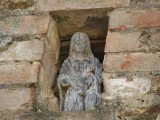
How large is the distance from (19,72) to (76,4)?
813 mm

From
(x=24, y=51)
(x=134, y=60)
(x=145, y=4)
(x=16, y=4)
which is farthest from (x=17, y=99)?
(x=145, y=4)

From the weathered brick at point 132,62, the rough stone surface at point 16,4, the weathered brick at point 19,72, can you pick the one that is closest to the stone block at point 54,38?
the rough stone surface at point 16,4

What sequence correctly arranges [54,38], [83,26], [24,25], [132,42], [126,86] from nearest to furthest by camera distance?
[126,86], [132,42], [24,25], [54,38], [83,26]

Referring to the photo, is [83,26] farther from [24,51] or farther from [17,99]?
[17,99]

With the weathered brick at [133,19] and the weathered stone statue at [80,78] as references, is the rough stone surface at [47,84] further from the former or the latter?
the weathered brick at [133,19]

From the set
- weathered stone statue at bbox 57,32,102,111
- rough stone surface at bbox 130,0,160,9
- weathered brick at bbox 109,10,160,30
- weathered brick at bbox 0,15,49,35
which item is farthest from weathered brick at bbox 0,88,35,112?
rough stone surface at bbox 130,0,160,9

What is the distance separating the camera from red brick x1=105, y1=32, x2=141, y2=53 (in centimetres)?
472

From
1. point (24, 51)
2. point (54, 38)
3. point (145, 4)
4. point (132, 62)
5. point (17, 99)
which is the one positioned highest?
point (145, 4)

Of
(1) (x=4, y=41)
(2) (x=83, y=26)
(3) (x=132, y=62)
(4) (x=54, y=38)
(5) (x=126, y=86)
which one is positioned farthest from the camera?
(2) (x=83, y=26)

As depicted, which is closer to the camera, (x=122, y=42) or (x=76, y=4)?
(x=122, y=42)

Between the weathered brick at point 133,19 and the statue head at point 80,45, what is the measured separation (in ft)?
0.81

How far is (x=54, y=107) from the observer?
15.1 ft

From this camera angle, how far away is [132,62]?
4605 millimetres

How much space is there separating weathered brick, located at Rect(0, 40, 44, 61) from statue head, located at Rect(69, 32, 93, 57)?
11.0 inches
